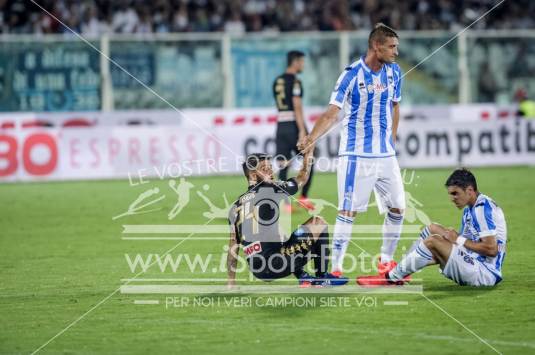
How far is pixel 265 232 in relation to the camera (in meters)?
10.0

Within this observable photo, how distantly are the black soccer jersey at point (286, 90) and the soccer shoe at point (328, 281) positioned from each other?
6779 millimetres

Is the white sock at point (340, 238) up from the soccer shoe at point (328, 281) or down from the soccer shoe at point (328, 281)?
up

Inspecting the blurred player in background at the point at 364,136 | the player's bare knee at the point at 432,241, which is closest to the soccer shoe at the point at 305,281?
the blurred player in background at the point at 364,136

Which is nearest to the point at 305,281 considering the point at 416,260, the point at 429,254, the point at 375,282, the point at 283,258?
the point at 283,258

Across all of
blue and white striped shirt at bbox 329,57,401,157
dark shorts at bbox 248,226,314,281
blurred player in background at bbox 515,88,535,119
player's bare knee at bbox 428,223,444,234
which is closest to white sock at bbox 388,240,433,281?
player's bare knee at bbox 428,223,444,234

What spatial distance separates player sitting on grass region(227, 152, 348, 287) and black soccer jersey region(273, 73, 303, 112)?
6.85m

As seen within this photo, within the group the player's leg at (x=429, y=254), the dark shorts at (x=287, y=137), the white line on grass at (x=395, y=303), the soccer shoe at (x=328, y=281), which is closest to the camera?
the white line on grass at (x=395, y=303)

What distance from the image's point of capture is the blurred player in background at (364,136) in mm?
10625

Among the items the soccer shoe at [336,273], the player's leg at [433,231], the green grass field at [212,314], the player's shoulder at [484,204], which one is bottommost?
the green grass field at [212,314]

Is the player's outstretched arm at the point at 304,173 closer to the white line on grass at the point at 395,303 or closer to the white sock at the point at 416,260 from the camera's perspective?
the white sock at the point at 416,260

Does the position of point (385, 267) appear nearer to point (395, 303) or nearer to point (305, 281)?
point (305, 281)

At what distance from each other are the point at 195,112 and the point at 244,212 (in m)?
15.5

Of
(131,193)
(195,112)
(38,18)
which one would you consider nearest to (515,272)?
(131,193)

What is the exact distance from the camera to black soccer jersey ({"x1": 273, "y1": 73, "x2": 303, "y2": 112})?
16.9 meters
